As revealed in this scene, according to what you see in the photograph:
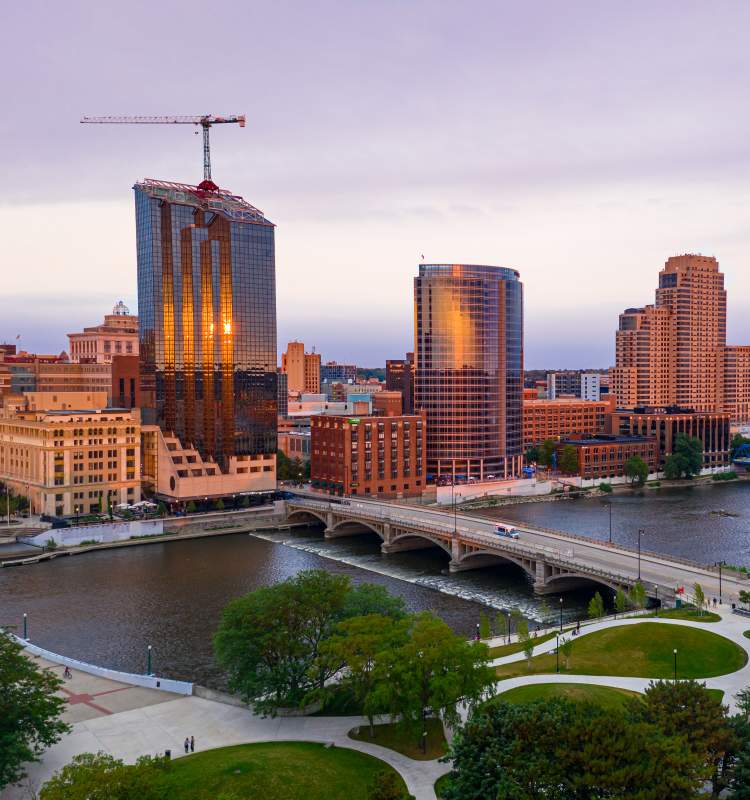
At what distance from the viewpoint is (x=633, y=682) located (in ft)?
197

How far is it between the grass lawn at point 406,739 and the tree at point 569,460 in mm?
146043

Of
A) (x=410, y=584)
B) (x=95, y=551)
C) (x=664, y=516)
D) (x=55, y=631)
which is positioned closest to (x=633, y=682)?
(x=410, y=584)

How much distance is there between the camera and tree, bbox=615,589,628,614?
84.5 meters

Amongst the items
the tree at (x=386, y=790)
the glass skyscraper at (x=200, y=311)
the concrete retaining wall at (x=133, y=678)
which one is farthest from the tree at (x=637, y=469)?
the tree at (x=386, y=790)

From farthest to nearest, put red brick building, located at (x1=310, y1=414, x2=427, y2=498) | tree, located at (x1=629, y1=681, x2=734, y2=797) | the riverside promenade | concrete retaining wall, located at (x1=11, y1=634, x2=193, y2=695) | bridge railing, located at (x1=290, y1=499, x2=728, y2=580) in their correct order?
1. red brick building, located at (x1=310, y1=414, x2=427, y2=498)
2. bridge railing, located at (x1=290, y1=499, x2=728, y2=580)
3. concrete retaining wall, located at (x1=11, y1=634, x2=193, y2=695)
4. the riverside promenade
5. tree, located at (x1=629, y1=681, x2=734, y2=797)

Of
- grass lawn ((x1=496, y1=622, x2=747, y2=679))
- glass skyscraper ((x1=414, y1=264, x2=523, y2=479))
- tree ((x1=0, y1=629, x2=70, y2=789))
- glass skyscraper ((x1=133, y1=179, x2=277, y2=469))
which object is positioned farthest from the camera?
glass skyscraper ((x1=414, y1=264, x2=523, y2=479))

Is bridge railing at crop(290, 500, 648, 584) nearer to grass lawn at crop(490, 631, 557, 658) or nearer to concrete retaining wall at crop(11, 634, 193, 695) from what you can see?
grass lawn at crop(490, 631, 557, 658)

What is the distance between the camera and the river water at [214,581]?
8119 centimetres

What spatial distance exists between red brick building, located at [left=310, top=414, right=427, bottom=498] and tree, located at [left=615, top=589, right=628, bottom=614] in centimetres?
8263

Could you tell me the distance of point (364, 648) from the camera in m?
52.7

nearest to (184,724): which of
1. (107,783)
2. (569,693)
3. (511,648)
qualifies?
(107,783)

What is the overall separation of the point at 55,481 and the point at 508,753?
4646 inches

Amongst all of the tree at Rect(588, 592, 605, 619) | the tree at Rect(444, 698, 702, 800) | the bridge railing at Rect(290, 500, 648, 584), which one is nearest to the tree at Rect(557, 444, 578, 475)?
the bridge railing at Rect(290, 500, 648, 584)

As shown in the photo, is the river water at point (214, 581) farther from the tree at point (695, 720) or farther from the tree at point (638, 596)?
the tree at point (695, 720)
